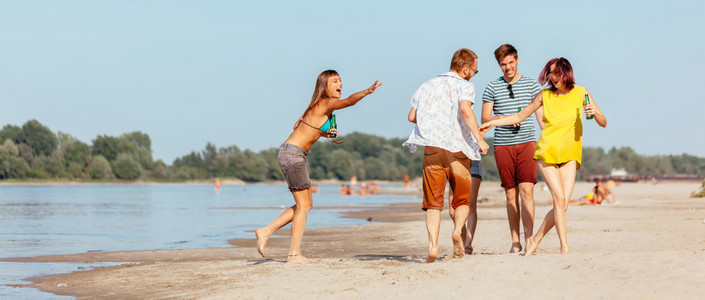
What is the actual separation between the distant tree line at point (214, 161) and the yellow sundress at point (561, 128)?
9572cm

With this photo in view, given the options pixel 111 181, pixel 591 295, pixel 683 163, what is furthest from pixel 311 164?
pixel 591 295

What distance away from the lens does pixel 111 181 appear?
358 ft

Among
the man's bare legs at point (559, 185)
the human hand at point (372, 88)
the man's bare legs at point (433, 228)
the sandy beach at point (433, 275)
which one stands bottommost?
the sandy beach at point (433, 275)

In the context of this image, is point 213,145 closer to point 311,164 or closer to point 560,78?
point 311,164

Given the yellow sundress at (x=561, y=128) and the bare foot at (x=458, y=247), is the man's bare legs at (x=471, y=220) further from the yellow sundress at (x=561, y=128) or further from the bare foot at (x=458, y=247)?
the yellow sundress at (x=561, y=128)

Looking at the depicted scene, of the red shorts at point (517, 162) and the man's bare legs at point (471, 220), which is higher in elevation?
the red shorts at point (517, 162)

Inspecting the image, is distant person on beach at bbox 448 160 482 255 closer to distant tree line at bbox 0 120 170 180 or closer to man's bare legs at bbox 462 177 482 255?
man's bare legs at bbox 462 177 482 255

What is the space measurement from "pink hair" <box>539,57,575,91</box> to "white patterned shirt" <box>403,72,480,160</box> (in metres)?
0.68

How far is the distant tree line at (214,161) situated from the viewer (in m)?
104

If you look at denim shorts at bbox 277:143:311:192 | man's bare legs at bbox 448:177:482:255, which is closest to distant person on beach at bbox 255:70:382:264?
denim shorts at bbox 277:143:311:192

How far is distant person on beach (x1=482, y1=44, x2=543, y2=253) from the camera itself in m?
7.69

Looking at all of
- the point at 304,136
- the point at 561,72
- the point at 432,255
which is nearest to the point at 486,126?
the point at 561,72

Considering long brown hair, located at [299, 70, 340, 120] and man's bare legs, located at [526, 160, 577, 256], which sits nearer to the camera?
man's bare legs, located at [526, 160, 577, 256]

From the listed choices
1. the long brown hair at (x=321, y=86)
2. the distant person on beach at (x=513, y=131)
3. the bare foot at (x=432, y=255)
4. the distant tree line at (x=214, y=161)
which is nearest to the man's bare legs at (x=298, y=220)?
the long brown hair at (x=321, y=86)
